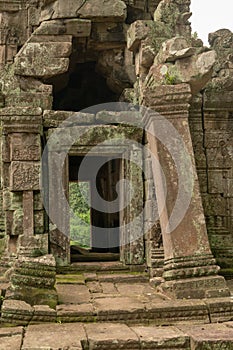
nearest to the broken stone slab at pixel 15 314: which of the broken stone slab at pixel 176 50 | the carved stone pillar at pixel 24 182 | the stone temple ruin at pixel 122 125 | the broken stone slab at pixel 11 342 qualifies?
the broken stone slab at pixel 11 342

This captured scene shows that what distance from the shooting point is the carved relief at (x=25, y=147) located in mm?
8773

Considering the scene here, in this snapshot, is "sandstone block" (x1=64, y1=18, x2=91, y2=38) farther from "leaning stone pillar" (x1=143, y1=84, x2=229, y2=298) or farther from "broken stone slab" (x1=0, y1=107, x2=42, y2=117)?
"leaning stone pillar" (x1=143, y1=84, x2=229, y2=298)

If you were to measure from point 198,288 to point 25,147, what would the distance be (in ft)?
13.3

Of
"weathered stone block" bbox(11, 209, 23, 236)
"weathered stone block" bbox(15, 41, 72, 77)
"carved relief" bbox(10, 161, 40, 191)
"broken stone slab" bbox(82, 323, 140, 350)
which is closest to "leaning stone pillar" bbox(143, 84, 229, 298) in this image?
"broken stone slab" bbox(82, 323, 140, 350)

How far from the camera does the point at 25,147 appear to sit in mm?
8805

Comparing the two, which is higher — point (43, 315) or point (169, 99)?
point (169, 99)

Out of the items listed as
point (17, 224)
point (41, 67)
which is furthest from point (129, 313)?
point (41, 67)

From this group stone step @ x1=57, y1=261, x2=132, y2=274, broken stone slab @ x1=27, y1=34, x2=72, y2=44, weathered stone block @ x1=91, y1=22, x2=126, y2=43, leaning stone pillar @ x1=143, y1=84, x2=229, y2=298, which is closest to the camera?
leaning stone pillar @ x1=143, y1=84, x2=229, y2=298

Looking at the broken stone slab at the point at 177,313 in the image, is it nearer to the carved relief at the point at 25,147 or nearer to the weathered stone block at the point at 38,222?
the weathered stone block at the point at 38,222

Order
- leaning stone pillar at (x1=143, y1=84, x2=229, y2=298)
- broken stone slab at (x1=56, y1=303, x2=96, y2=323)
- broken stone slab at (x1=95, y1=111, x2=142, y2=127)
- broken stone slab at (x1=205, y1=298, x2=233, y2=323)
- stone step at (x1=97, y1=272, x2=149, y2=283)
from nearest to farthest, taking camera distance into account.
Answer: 1. broken stone slab at (x1=56, y1=303, x2=96, y2=323)
2. broken stone slab at (x1=205, y1=298, x2=233, y2=323)
3. leaning stone pillar at (x1=143, y1=84, x2=229, y2=298)
4. stone step at (x1=97, y1=272, x2=149, y2=283)
5. broken stone slab at (x1=95, y1=111, x2=142, y2=127)

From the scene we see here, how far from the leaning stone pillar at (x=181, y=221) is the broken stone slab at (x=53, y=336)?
181 cm

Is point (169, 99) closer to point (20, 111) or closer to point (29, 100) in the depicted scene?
point (20, 111)

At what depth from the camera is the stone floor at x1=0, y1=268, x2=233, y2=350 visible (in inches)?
192

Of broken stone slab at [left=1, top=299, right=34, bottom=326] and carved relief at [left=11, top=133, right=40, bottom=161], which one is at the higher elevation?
carved relief at [left=11, top=133, right=40, bottom=161]
